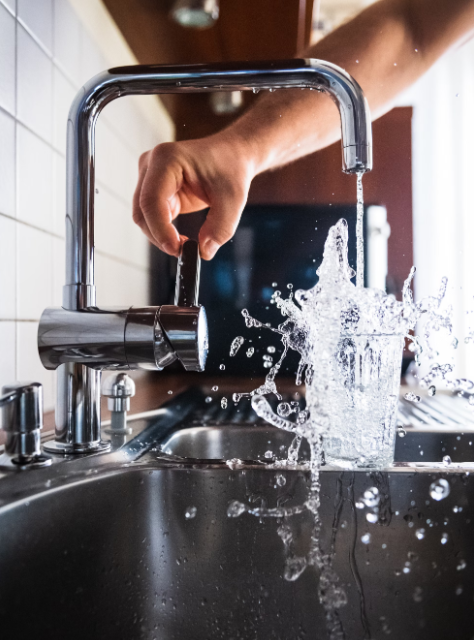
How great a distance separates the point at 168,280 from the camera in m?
0.98

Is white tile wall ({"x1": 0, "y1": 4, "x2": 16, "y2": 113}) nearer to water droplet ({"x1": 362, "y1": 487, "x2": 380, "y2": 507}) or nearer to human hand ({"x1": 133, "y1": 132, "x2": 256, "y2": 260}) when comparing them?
human hand ({"x1": 133, "y1": 132, "x2": 256, "y2": 260})

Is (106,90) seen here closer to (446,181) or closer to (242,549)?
→ (242,549)

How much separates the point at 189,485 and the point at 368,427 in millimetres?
186

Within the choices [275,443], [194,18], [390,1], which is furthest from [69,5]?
[275,443]

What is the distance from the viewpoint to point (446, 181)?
3.53 ft

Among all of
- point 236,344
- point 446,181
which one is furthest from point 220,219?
point 446,181

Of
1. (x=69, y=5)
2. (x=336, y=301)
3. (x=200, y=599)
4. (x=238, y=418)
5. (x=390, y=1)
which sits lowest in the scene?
(x=200, y=599)

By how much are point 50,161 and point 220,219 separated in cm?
24

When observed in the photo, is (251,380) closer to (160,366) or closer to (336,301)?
(336,301)

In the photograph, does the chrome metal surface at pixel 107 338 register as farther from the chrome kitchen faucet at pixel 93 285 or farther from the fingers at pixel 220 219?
the fingers at pixel 220 219

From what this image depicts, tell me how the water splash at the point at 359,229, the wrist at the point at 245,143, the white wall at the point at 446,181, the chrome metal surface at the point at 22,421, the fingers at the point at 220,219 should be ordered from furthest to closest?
the white wall at the point at 446,181 < the wrist at the point at 245,143 < the fingers at the point at 220,219 < the water splash at the point at 359,229 < the chrome metal surface at the point at 22,421

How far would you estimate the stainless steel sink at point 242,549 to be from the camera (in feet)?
1.53

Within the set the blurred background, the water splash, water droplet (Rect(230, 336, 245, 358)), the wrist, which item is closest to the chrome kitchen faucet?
the water splash

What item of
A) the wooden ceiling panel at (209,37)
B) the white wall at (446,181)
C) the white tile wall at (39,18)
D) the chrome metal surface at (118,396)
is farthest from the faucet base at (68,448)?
the white wall at (446,181)
